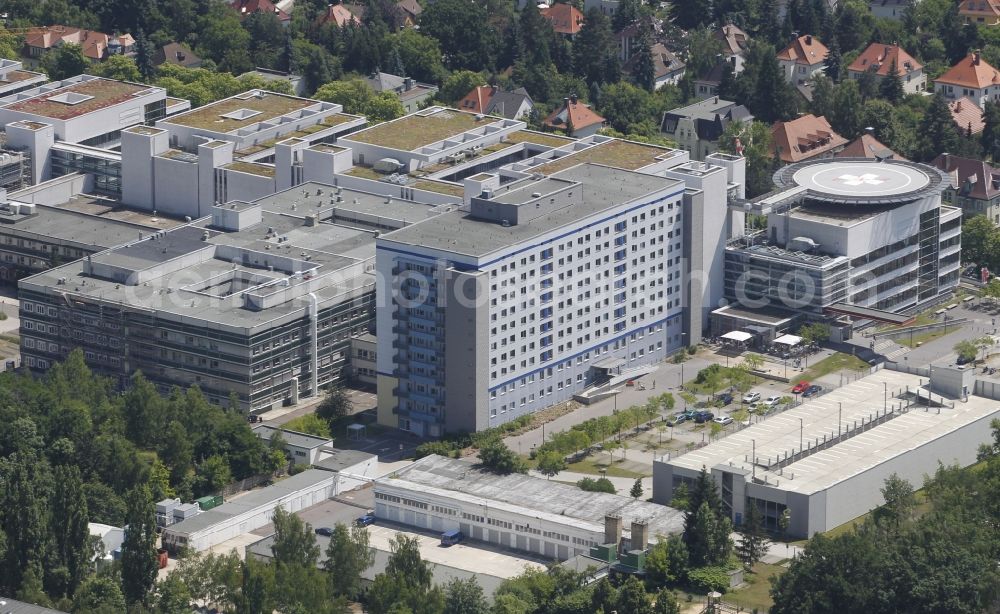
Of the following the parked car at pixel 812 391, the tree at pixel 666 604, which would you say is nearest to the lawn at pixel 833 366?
the parked car at pixel 812 391

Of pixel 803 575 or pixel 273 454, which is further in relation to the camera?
pixel 273 454

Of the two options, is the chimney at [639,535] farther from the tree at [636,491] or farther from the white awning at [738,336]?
the white awning at [738,336]

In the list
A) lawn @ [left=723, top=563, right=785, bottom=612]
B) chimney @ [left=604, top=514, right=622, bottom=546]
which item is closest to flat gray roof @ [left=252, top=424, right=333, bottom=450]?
chimney @ [left=604, top=514, right=622, bottom=546]

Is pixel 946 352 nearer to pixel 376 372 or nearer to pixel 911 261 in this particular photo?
pixel 911 261

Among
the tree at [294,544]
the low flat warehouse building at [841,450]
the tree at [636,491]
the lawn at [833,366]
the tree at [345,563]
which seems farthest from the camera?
the lawn at [833,366]

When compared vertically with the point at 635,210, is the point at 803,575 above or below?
below

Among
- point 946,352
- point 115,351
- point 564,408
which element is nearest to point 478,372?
point 564,408

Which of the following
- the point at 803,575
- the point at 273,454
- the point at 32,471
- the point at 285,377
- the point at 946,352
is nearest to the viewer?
the point at 803,575

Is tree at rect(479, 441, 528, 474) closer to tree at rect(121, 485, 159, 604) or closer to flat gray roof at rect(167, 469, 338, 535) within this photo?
flat gray roof at rect(167, 469, 338, 535)
